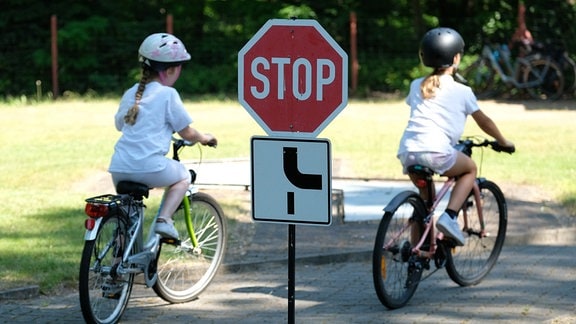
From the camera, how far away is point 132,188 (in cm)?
779

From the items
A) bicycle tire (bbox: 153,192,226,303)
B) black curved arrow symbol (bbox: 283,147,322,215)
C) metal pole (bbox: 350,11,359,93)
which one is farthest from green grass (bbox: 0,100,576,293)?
black curved arrow symbol (bbox: 283,147,322,215)

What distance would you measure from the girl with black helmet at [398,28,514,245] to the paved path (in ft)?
2.13

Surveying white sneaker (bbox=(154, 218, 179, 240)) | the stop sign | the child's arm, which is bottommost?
white sneaker (bbox=(154, 218, 179, 240))

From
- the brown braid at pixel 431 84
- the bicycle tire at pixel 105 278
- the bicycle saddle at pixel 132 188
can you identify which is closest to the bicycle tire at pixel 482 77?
the brown braid at pixel 431 84

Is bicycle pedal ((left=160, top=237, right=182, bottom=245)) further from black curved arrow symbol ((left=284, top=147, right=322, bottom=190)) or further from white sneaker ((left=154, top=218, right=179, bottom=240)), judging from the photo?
black curved arrow symbol ((left=284, top=147, right=322, bottom=190))

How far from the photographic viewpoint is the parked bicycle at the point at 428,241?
8.11 m

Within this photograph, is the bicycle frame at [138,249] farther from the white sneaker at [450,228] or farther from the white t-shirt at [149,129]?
the white sneaker at [450,228]

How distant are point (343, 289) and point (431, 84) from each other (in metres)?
1.59

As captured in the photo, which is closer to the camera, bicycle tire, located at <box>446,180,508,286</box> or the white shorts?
the white shorts

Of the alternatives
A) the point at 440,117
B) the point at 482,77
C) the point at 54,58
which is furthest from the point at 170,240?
the point at 54,58

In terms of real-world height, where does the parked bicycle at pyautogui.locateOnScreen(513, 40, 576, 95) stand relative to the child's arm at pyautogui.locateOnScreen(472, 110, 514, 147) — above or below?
below

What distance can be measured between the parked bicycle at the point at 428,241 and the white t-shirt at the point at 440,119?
0.17 meters

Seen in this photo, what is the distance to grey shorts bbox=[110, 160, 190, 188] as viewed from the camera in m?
7.80

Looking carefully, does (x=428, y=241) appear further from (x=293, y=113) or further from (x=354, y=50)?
(x=354, y=50)
